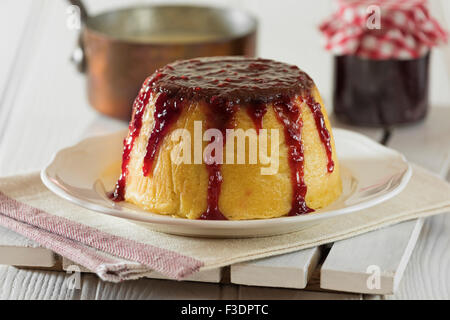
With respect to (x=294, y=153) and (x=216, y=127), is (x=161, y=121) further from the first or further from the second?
(x=294, y=153)

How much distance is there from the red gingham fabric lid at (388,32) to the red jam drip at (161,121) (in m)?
0.67

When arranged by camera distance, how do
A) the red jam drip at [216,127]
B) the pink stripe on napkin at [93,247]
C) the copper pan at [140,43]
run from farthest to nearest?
1. the copper pan at [140,43]
2. the red jam drip at [216,127]
3. the pink stripe on napkin at [93,247]

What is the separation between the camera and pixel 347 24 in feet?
5.93

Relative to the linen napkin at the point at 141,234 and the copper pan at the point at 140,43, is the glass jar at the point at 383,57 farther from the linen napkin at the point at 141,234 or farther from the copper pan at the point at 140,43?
the linen napkin at the point at 141,234

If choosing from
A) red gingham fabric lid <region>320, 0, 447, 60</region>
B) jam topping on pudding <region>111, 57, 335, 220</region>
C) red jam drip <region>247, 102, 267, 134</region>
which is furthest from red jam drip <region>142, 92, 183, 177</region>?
red gingham fabric lid <region>320, 0, 447, 60</region>

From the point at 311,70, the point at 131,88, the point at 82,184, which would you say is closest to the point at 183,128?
the point at 82,184

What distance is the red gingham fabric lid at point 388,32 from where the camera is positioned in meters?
1.77

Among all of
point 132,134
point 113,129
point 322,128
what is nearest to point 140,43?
point 113,129

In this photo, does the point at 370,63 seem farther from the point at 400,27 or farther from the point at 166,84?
the point at 166,84

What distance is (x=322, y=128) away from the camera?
1290mm

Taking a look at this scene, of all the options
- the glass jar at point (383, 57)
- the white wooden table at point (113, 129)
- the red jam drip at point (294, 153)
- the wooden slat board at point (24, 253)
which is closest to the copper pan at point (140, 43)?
the white wooden table at point (113, 129)

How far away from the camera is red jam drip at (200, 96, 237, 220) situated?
1.20 meters

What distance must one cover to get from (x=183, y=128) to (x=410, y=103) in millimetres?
758

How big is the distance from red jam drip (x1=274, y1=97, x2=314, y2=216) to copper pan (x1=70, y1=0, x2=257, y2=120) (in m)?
0.54
